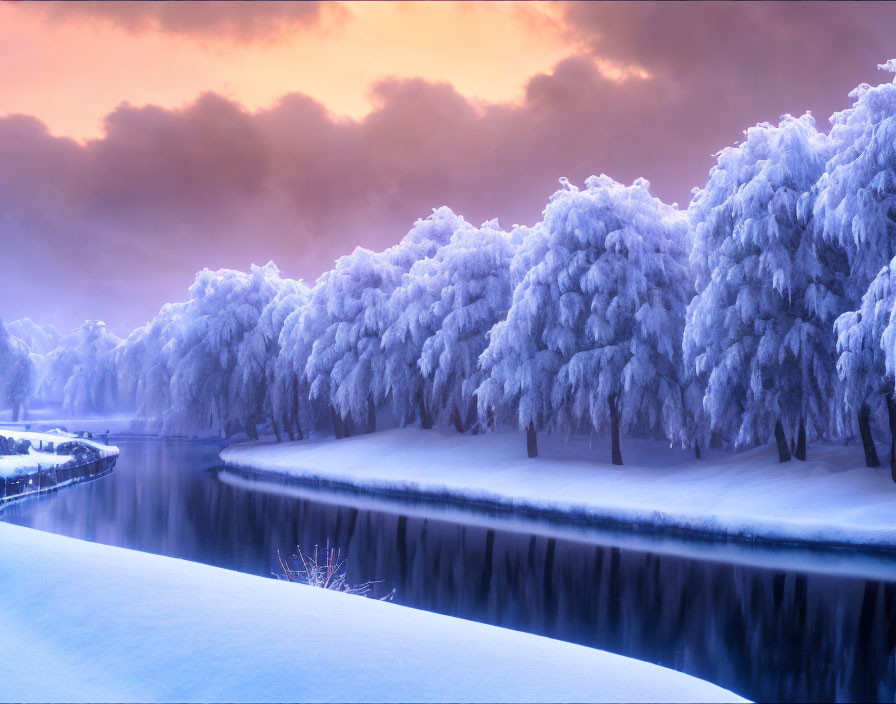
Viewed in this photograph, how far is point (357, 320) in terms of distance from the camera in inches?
1453

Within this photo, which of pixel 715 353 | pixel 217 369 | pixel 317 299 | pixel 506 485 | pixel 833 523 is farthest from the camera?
pixel 217 369

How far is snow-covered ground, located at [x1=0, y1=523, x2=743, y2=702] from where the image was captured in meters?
5.23

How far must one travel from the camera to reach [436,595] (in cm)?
1373

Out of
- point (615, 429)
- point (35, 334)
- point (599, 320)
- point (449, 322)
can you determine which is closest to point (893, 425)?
point (599, 320)

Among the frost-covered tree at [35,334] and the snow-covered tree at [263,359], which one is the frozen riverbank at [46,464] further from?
the frost-covered tree at [35,334]

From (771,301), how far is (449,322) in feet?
44.3

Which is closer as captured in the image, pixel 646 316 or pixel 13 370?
pixel 646 316

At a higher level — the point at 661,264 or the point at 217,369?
the point at 661,264

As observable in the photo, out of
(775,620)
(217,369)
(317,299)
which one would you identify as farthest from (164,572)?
(217,369)

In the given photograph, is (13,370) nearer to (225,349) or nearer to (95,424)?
(95,424)

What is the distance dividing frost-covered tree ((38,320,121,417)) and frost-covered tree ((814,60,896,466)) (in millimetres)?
65955

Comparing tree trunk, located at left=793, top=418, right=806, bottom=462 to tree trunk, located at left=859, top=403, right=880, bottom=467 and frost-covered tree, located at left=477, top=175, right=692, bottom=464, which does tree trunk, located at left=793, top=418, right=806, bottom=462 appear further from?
frost-covered tree, located at left=477, top=175, right=692, bottom=464

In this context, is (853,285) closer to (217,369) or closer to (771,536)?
(771,536)

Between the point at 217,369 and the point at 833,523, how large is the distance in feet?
110
